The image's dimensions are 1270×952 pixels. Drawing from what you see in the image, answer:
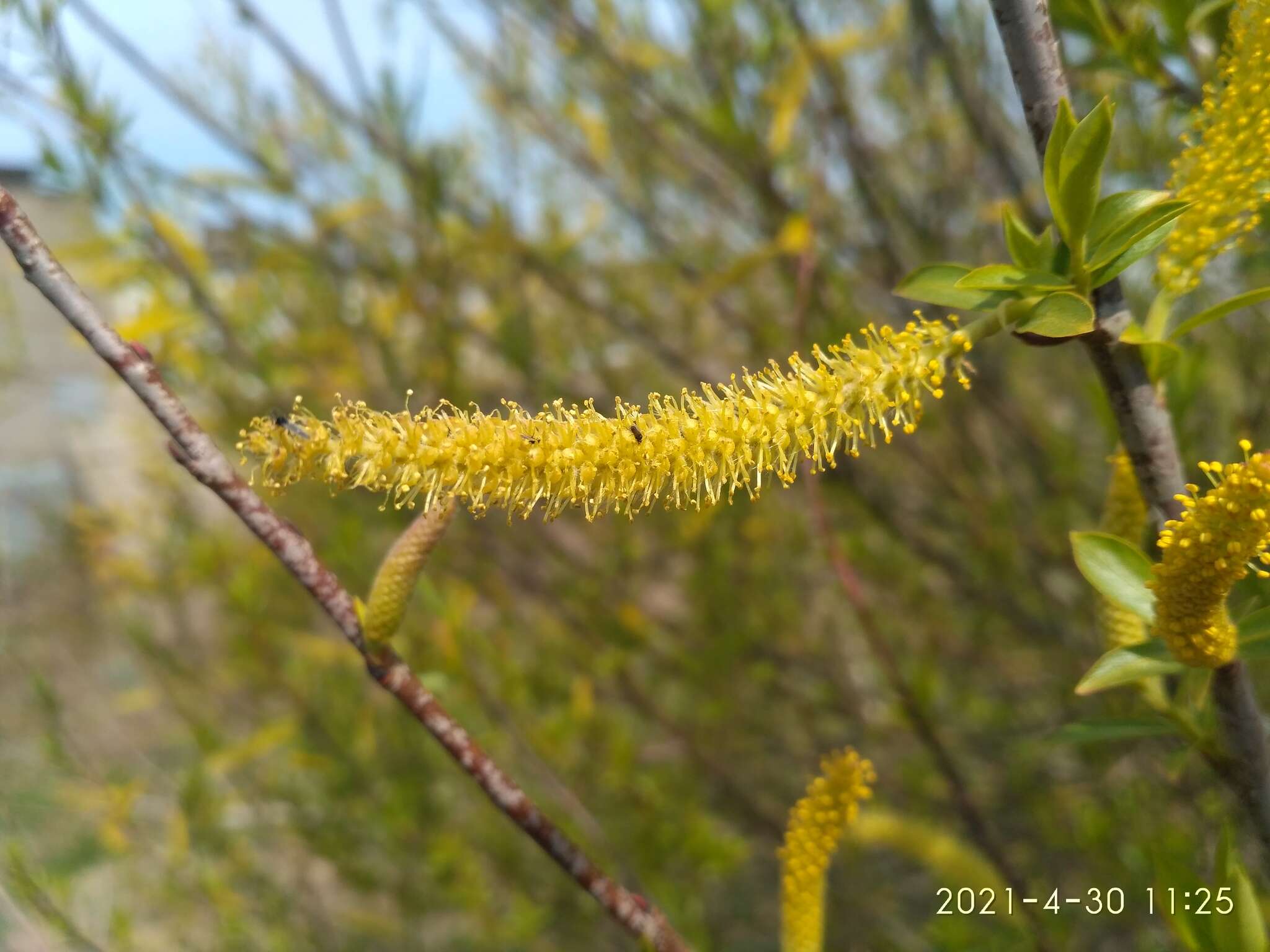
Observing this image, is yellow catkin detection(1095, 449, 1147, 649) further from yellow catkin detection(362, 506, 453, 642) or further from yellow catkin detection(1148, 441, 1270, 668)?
yellow catkin detection(362, 506, 453, 642)

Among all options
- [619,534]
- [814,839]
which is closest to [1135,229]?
[814,839]

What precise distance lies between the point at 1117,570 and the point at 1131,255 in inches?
7.9

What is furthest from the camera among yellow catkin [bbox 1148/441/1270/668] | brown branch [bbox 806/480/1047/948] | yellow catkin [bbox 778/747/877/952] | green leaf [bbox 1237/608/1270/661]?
brown branch [bbox 806/480/1047/948]

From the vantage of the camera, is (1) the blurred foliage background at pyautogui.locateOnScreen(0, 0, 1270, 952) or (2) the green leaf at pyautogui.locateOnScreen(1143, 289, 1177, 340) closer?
(2) the green leaf at pyautogui.locateOnScreen(1143, 289, 1177, 340)

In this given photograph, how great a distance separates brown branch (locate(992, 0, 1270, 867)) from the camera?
0.51 m

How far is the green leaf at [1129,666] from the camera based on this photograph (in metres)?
0.57

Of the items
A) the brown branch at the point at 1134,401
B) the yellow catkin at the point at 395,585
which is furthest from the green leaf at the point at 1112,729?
the yellow catkin at the point at 395,585

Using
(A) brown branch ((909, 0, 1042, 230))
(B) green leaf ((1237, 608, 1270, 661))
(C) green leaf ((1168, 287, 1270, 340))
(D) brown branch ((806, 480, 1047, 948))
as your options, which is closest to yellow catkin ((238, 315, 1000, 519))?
(C) green leaf ((1168, 287, 1270, 340))

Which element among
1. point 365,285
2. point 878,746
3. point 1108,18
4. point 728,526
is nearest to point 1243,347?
point 1108,18

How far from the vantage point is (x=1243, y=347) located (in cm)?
157

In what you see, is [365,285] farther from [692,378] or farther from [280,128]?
[692,378]

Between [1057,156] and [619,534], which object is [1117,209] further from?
[619,534]

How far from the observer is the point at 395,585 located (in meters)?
0.56

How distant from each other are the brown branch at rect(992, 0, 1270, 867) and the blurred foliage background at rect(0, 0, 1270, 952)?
53 cm
